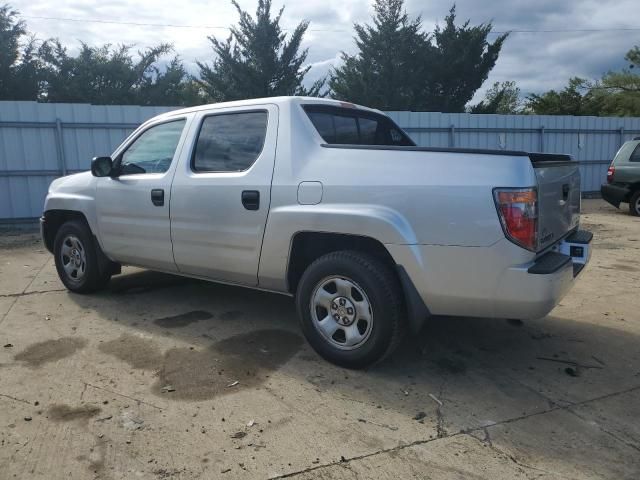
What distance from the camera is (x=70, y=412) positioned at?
302 centimetres

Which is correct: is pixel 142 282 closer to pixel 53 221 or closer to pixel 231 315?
pixel 53 221

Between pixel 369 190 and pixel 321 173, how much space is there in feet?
1.30

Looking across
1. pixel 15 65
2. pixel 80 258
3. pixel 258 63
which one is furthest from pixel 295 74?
pixel 80 258

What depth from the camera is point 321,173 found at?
347cm

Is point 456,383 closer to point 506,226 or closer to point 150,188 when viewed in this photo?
point 506,226

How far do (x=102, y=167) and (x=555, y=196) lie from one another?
12.5ft

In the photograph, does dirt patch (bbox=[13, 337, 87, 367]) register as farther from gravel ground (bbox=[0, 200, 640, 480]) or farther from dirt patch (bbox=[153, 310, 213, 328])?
dirt patch (bbox=[153, 310, 213, 328])

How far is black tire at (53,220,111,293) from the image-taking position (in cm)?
519

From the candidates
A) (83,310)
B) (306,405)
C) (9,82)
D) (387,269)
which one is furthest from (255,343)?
(9,82)

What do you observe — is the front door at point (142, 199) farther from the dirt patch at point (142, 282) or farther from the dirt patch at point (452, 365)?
the dirt patch at point (452, 365)

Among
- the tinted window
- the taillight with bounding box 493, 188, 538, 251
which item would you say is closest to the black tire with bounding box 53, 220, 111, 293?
the tinted window

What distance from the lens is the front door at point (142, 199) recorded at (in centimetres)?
445

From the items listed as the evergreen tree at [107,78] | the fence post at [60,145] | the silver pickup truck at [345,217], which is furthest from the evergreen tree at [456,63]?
the silver pickup truck at [345,217]

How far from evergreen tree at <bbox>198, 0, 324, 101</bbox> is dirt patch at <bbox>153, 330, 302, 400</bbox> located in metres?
20.9
